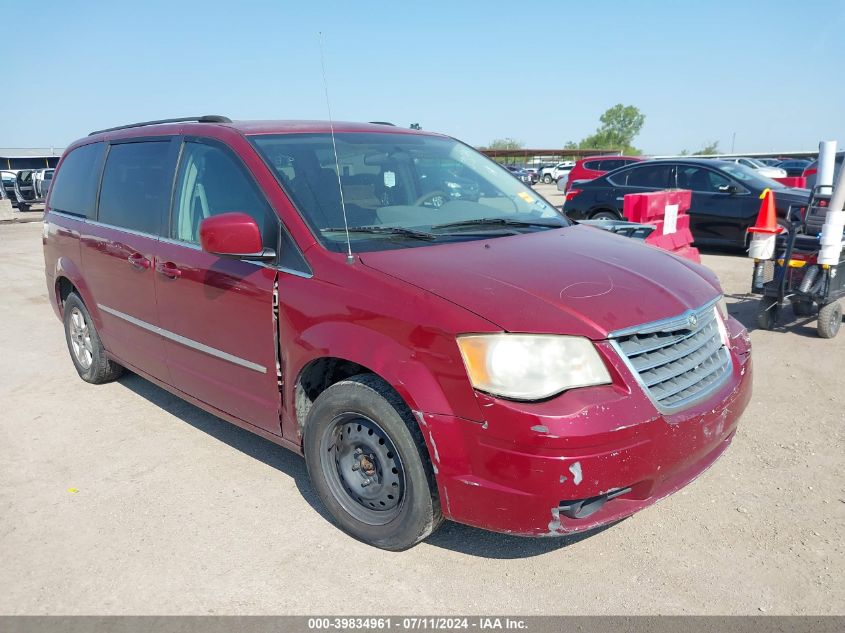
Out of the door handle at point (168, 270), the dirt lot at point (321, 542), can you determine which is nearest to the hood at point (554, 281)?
the dirt lot at point (321, 542)

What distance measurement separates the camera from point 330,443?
10.0 ft

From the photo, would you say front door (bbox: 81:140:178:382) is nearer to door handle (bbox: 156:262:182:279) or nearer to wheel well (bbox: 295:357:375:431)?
door handle (bbox: 156:262:182:279)

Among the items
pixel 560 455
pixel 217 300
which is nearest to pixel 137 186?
pixel 217 300

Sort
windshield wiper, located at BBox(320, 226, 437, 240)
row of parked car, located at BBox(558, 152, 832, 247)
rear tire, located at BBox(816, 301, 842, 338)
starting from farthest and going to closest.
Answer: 1. row of parked car, located at BBox(558, 152, 832, 247)
2. rear tire, located at BBox(816, 301, 842, 338)
3. windshield wiper, located at BBox(320, 226, 437, 240)

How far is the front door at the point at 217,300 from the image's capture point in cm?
324

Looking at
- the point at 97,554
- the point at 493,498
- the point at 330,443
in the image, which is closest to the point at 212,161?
the point at 330,443

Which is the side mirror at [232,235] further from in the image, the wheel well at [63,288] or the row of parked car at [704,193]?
the row of parked car at [704,193]

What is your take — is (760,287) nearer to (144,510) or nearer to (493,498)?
(493,498)

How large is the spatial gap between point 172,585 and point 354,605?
31.0 inches

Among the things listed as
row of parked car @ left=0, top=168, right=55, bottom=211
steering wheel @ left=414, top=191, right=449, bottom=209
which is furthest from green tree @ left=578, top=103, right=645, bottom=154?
steering wheel @ left=414, top=191, right=449, bottom=209

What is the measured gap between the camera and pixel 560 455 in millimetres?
2350

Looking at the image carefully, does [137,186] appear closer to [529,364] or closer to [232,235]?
[232,235]

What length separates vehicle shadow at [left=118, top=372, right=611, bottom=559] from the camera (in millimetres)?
3020

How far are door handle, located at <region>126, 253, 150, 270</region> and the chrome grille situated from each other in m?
2.79
